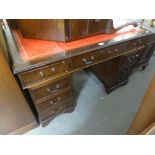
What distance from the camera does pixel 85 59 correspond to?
103 centimetres

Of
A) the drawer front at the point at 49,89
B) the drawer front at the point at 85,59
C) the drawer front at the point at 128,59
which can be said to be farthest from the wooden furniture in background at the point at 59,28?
the drawer front at the point at 128,59

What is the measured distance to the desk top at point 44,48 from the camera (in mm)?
823

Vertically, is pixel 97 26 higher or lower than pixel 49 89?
higher

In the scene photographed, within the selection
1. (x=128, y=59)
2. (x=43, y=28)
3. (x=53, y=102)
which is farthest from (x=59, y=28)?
(x=128, y=59)

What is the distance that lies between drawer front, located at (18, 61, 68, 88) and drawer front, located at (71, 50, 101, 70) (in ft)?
0.26

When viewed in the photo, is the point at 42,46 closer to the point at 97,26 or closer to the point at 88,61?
the point at 88,61

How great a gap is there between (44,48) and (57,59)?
16 cm

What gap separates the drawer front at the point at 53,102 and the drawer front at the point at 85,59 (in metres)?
0.31

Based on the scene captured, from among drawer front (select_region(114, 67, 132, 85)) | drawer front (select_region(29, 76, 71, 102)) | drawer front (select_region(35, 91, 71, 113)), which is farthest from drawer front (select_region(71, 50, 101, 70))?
drawer front (select_region(114, 67, 132, 85))

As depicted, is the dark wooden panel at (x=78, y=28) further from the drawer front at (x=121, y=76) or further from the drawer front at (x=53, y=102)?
the drawer front at (x=121, y=76)

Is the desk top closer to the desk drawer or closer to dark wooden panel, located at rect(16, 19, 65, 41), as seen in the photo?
dark wooden panel, located at rect(16, 19, 65, 41)

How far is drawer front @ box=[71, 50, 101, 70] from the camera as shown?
986 millimetres
